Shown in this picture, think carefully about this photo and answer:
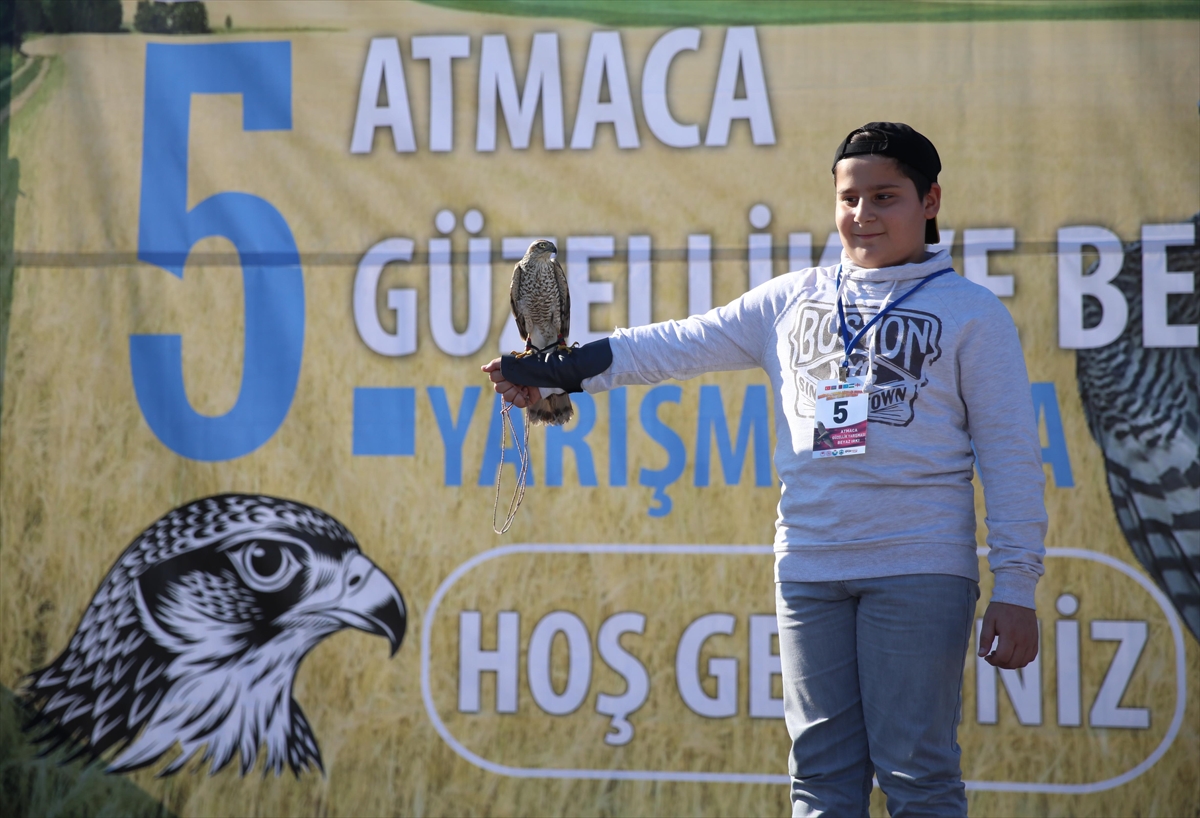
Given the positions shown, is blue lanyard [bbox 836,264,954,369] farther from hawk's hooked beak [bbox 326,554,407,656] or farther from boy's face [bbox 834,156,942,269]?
hawk's hooked beak [bbox 326,554,407,656]

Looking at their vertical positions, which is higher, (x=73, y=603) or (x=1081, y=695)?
(x=73, y=603)

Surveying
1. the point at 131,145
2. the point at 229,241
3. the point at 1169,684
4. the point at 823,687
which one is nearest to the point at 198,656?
the point at 229,241

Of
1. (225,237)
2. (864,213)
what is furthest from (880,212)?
(225,237)

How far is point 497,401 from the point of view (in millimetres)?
2635

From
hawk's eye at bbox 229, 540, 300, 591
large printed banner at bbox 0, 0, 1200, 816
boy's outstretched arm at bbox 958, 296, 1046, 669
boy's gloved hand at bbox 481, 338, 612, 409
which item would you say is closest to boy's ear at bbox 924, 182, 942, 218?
boy's outstretched arm at bbox 958, 296, 1046, 669

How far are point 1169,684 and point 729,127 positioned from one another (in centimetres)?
167

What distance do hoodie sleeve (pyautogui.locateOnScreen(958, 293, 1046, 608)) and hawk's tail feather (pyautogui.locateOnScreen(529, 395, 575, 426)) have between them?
575mm

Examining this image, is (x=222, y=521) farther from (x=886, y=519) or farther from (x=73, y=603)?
(x=886, y=519)

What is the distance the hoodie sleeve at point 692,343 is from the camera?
5.04 ft

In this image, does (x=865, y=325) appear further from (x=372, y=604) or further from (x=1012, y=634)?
(x=372, y=604)

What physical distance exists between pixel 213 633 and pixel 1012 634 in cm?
201

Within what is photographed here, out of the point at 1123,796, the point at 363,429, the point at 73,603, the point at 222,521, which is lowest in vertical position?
the point at 1123,796

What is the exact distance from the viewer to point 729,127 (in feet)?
8.55

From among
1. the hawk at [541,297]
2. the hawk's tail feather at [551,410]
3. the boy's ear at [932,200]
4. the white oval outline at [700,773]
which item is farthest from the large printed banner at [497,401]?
the boy's ear at [932,200]
